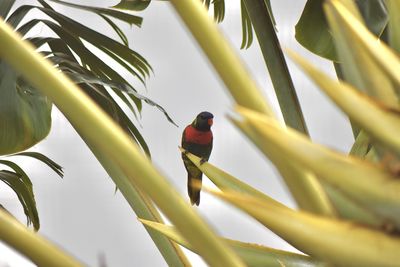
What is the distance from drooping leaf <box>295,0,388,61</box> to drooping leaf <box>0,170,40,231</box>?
92 cm

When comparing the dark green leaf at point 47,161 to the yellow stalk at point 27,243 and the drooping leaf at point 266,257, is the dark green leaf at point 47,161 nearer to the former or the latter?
the drooping leaf at point 266,257

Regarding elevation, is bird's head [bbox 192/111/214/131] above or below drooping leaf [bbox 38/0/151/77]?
below

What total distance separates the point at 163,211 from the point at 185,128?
67.5 inches

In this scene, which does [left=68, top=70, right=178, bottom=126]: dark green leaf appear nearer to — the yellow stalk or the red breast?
the red breast

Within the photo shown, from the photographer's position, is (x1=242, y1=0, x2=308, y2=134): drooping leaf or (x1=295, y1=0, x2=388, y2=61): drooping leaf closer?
(x1=242, y1=0, x2=308, y2=134): drooping leaf

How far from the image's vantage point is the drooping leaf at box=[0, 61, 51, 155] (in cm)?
136

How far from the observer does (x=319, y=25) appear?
1.45 m

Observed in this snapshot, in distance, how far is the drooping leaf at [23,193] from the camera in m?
1.92

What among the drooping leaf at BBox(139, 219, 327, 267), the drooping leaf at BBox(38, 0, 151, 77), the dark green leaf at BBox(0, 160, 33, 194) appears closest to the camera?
the drooping leaf at BBox(139, 219, 327, 267)

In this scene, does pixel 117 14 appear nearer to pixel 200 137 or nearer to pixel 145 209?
pixel 200 137

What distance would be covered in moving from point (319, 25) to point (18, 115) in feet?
2.16

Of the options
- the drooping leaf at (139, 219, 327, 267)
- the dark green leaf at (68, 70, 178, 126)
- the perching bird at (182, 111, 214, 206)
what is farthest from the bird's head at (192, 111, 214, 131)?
the drooping leaf at (139, 219, 327, 267)

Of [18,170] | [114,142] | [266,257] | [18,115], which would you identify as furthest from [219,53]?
[18,170]

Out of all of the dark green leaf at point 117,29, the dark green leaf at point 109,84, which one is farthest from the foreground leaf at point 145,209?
the dark green leaf at point 117,29
